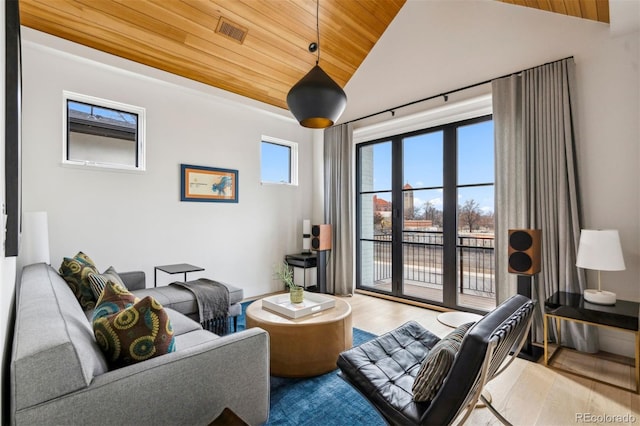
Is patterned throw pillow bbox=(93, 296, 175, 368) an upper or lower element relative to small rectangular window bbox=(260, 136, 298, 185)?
lower

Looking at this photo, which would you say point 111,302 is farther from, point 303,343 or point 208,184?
point 208,184

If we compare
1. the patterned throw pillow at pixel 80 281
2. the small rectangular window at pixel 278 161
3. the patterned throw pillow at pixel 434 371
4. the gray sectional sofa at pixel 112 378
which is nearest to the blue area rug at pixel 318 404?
the gray sectional sofa at pixel 112 378

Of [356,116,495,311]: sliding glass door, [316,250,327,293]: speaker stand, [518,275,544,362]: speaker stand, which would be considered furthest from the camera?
[316,250,327,293]: speaker stand

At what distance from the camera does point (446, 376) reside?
134 centimetres

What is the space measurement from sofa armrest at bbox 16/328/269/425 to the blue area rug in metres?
0.47

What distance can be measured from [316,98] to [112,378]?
170 cm

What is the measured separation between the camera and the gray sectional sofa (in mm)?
972

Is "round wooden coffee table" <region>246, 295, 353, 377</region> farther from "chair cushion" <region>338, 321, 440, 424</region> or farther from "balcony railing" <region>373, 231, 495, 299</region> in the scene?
"balcony railing" <region>373, 231, 495, 299</region>

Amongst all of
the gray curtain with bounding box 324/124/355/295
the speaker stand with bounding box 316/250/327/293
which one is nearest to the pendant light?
the gray curtain with bounding box 324/124/355/295

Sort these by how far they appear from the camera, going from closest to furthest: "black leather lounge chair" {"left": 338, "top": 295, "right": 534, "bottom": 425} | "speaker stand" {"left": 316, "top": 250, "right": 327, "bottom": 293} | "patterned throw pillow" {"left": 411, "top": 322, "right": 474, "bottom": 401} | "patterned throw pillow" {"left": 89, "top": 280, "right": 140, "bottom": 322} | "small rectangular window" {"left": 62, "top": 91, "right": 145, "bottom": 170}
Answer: "black leather lounge chair" {"left": 338, "top": 295, "right": 534, "bottom": 425}
"patterned throw pillow" {"left": 411, "top": 322, "right": 474, "bottom": 401}
"patterned throw pillow" {"left": 89, "top": 280, "right": 140, "bottom": 322}
"small rectangular window" {"left": 62, "top": 91, "right": 145, "bottom": 170}
"speaker stand" {"left": 316, "top": 250, "right": 327, "bottom": 293}

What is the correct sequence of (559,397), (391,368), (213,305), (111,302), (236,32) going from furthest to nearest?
(236,32)
(213,305)
(559,397)
(391,368)
(111,302)

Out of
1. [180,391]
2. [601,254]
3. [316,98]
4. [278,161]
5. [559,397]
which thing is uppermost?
[278,161]

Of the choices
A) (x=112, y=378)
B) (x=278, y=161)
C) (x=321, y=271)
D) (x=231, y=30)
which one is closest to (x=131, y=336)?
(x=112, y=378)

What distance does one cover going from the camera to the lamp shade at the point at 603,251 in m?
2.42
